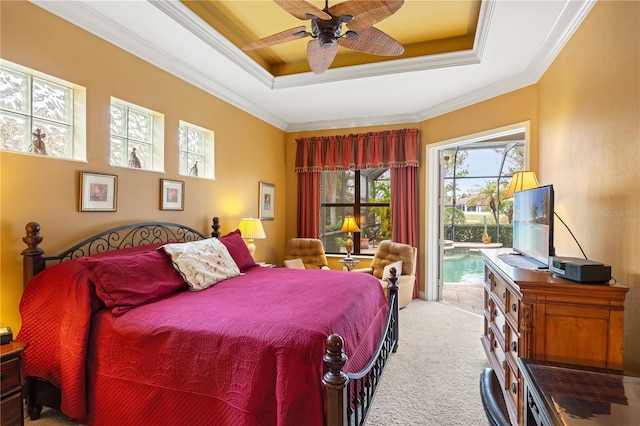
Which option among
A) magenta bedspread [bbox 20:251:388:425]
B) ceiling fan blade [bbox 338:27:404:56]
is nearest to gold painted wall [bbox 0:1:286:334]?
magenta bedspread [bbox 20:251:388:425]

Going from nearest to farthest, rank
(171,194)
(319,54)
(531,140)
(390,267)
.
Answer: (319,54) → (171,194) → (531,140) → (390,267)

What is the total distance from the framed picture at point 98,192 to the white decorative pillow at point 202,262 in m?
0.61

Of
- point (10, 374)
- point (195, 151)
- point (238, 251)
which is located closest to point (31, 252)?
point (10, 374)

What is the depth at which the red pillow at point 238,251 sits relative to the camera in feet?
11.0

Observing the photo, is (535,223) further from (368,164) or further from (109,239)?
(368,164)

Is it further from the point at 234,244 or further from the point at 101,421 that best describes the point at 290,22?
the point at 101,421

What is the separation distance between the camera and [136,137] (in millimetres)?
3131

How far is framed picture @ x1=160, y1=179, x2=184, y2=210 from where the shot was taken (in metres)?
3.25

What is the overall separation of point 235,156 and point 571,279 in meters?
3.78

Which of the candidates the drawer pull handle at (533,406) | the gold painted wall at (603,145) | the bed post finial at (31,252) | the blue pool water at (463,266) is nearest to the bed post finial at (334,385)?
the drawer pull handle at (533,406)

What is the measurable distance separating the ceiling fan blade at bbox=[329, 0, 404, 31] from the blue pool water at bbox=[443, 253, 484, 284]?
5861 millimetres

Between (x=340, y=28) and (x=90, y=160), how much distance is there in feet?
6.96

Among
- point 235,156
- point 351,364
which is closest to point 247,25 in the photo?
point 235,156

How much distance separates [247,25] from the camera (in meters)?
3.24
